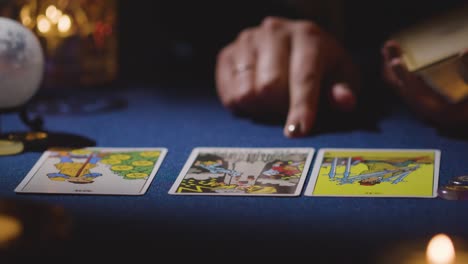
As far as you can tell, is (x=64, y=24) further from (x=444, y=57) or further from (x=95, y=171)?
(x=444, y=57)

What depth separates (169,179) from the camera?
3.95 ft

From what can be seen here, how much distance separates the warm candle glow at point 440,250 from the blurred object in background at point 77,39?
1118 millimetres

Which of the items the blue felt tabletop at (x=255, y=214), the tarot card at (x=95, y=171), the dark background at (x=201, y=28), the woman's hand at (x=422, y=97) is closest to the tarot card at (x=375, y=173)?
the blue felt tabletop at (x=255, y=214)

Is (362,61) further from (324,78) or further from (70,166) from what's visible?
(70,166)

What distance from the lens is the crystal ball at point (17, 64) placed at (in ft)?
4.35

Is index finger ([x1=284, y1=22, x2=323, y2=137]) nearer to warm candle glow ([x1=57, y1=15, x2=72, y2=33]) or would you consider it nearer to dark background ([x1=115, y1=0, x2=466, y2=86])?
dark background ([x1=115, y1=0, x2=466, y2=86])

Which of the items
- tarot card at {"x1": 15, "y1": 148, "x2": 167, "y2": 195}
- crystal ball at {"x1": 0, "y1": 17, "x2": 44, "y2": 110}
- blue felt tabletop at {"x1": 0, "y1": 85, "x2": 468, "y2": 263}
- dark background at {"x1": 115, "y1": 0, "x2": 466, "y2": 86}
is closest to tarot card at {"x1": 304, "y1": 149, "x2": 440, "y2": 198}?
blue felt tabletop at {"x1": 0, "y1": 85, "x2": 468, "y2": 263}

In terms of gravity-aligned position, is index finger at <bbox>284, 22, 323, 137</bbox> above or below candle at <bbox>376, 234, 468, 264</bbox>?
above

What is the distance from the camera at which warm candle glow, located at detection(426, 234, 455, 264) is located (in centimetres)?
87

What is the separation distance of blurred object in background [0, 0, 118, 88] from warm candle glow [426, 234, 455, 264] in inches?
44.0

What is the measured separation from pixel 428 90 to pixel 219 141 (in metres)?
0.40

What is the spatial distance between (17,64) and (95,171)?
260 millimetres

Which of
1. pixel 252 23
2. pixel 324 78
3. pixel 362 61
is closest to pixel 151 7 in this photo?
pixel 252 23

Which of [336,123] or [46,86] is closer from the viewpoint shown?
[336,123]
